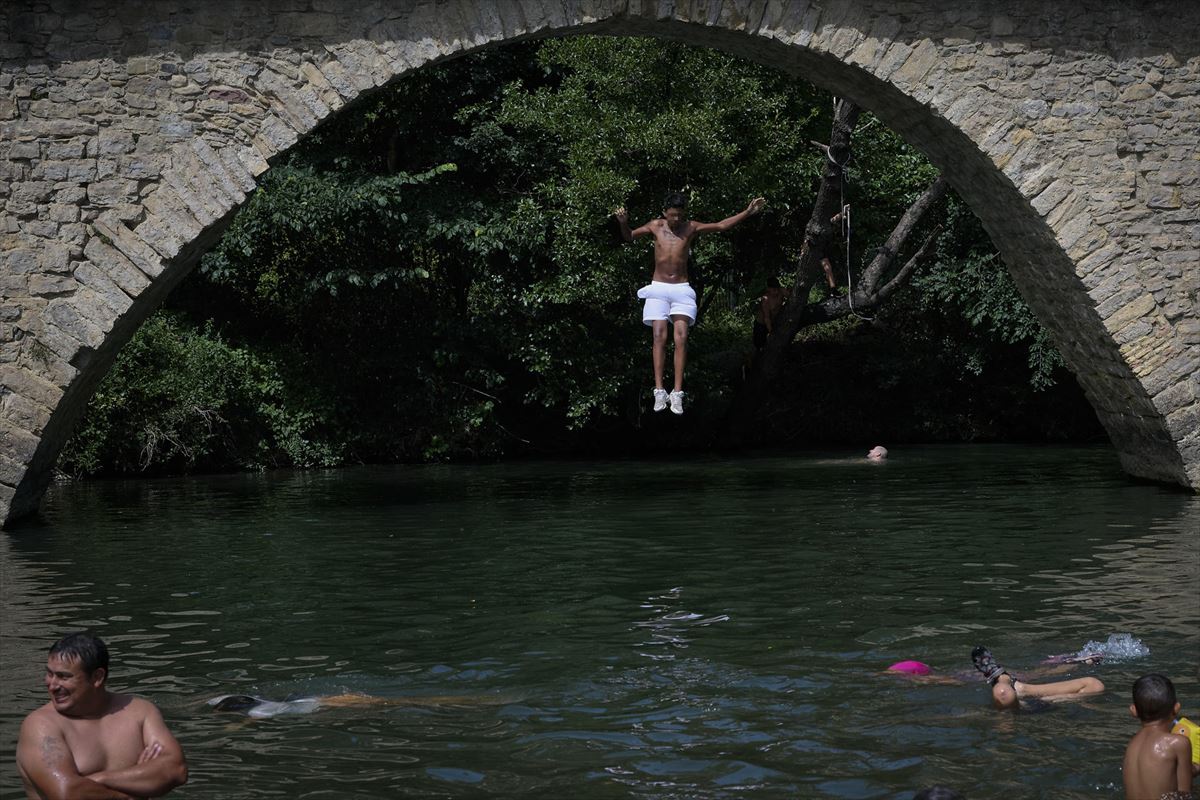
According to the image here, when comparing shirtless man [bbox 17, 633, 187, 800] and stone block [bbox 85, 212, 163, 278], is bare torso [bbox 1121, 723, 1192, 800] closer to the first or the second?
shirtless man [bbox 17, 633, 187, 800]

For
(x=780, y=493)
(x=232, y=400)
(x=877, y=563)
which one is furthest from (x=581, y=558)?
(x=232, y=400)

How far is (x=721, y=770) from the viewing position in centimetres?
474

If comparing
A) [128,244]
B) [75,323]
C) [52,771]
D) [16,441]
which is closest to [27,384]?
[16,441]

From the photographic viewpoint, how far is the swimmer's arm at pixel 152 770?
13.8 feet

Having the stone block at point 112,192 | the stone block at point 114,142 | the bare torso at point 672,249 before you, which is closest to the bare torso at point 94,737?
the stone block at point 112,192

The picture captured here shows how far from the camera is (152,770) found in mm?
4230

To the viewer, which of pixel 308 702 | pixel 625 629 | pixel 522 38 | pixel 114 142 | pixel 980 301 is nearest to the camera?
pixel 308 702

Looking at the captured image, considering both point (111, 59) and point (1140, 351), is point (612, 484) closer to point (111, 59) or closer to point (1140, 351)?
point (1140, 351)

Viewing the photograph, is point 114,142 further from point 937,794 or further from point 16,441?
point 937,794

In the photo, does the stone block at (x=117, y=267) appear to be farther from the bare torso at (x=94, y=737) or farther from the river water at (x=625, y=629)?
the bare torso at (x=94, y=737)

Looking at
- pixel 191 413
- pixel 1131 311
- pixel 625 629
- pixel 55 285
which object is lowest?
pixel 625 629

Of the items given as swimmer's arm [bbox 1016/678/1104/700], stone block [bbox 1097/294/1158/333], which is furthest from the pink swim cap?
stone block [bbox 1097/294/1158/333]

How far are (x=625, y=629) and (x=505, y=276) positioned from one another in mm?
10193

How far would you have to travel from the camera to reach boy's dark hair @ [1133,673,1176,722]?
4.49 metres
